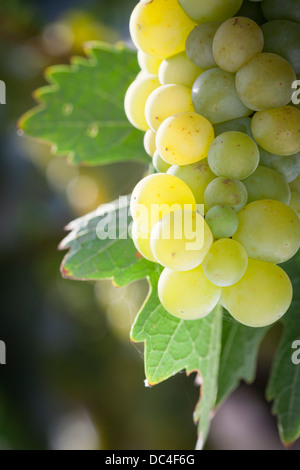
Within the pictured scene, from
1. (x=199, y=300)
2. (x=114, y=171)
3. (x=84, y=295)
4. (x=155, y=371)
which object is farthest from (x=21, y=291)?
(x=199, y=300)

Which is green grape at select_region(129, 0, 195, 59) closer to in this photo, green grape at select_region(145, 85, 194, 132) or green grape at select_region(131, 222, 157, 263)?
green grape at select_region(145, 85, 194, 132)

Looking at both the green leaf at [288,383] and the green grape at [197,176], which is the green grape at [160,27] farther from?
the green leaf at [288,383]

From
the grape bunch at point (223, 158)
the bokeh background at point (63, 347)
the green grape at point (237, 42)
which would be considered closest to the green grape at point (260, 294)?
the grape bunch at point (223, 158)

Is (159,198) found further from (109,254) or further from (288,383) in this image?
(288,383)

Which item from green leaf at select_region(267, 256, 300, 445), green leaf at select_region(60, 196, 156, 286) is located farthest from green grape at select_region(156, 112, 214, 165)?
green leaf at select_region(267, 256, 300, 445)

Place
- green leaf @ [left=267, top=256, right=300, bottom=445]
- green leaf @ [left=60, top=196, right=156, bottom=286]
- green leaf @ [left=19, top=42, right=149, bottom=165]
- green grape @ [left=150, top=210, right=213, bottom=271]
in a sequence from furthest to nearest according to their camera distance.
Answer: green leaf @ [left=19, top=42, right=149, bottom=165] → green leaf @ [left=267, top=256, right=300, bottom=445] → green leaf @ [left=60, top=196, right=156, bottom=286] → green grape @ [left=150, top=210, right=213, bottom=271]

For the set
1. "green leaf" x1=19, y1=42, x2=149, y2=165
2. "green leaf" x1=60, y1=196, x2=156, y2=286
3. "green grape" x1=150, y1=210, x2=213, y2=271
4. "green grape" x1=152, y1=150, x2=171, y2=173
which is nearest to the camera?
"green grape" x1=150, y1=210, x2=213, y2=271

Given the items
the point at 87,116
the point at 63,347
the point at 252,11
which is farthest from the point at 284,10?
the point at 63,347
